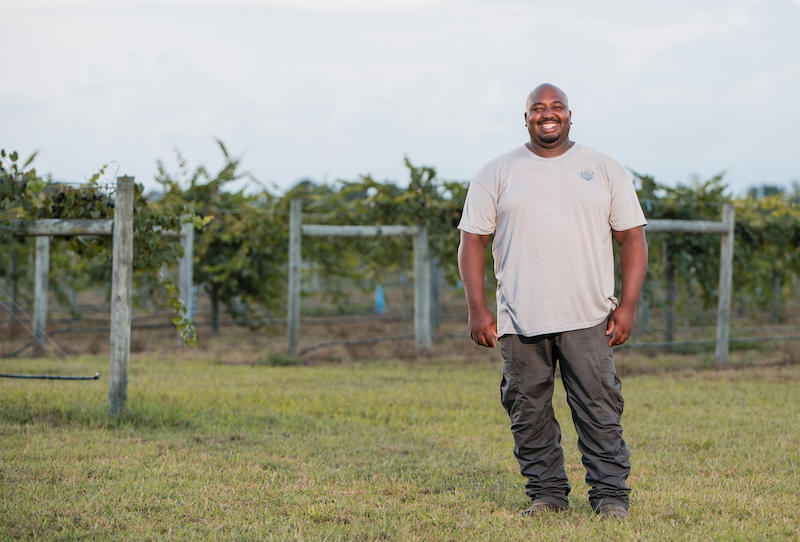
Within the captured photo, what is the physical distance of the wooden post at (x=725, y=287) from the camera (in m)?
10.2

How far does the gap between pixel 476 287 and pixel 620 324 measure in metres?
0.66

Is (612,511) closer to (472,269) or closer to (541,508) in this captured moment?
(541,508)

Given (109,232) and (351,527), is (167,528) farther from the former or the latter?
(109,232)

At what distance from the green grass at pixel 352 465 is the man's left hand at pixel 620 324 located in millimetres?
815

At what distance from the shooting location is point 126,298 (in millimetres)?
5840

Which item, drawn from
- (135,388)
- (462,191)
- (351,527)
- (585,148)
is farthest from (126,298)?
(462,191)

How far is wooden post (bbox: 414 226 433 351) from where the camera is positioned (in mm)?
11266

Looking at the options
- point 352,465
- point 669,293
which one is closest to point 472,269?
point 352,465

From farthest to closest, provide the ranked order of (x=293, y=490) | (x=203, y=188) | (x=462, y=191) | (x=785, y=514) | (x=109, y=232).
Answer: (x=203, y=188), (x=462, y=191), (x=109, y=232), (x=293, y=490), (x=785, y=514)

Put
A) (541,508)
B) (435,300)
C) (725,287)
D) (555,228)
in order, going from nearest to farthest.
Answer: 1. (555,228)
2. (541,508)
3. (725,287)
4. (435,300)

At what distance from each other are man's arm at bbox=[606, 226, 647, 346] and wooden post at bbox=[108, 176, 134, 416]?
382cm

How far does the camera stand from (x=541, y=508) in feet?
11.5

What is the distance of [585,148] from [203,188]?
11.9 meters

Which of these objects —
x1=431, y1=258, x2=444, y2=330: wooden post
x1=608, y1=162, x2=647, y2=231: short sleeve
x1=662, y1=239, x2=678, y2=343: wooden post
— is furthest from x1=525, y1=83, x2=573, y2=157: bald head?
x1=431, y1=258, x2=444, y2=330: wooden post
